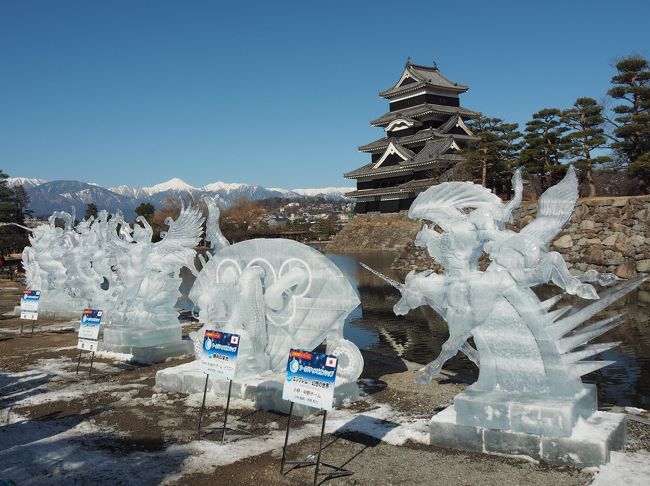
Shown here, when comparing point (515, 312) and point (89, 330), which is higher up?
point (515, 312)

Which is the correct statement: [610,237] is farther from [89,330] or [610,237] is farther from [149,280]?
[89,330]

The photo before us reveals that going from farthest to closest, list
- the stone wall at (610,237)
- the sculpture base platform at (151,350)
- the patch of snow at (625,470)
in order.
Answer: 1. the stone wall at (610,237)
2. the sculpture base platform at (151,350)
3. the patch of snow at (625,470)

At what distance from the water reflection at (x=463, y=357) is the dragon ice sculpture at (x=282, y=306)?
3.73 metres

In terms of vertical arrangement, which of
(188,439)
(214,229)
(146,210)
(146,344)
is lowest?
(188,439)

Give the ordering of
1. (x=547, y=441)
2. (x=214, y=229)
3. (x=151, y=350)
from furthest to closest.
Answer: (x=151, y=350) < (x=214, y=229) < (x=547, y=441)

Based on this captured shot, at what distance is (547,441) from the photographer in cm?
600

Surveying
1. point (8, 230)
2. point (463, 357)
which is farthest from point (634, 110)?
point (8, 230)

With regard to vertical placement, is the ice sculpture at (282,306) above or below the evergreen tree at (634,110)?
below

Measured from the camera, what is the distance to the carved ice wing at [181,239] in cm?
1248

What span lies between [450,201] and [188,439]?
4.10 metres

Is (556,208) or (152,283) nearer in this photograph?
(556,208)

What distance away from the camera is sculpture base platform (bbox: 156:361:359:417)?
820 centimetres

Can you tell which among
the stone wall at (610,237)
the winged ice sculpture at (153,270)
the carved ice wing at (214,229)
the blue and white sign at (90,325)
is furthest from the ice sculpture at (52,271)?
the stone wall at (610,237)

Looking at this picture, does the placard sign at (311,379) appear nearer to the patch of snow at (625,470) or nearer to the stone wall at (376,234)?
the patch of snow at (625,470)
